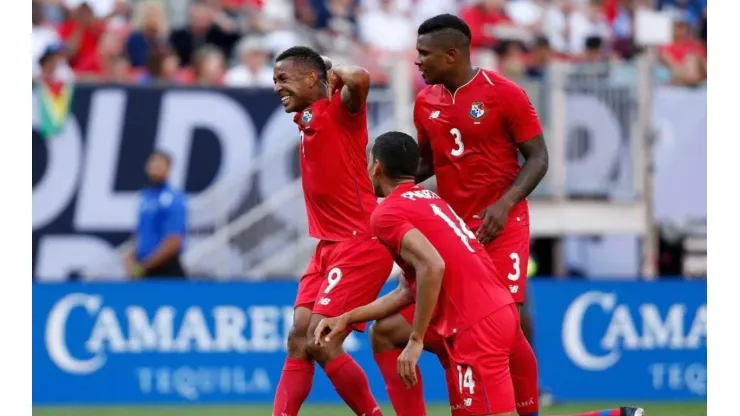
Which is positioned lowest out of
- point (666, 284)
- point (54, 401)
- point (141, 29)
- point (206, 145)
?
point (54, 401)

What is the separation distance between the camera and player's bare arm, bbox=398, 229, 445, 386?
723cm

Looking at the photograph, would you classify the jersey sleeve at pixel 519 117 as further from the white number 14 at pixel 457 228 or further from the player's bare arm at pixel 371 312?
the player's bare arm at pixel 371 312

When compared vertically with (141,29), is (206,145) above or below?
below

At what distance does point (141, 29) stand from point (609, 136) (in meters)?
5.93

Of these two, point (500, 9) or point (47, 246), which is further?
point (500, 9)

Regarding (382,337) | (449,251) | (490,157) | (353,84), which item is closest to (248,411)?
(382,337)

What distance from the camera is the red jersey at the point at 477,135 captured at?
834cm

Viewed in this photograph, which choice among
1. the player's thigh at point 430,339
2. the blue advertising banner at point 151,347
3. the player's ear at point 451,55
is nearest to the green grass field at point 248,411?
the blue advertising banner at point 151,347

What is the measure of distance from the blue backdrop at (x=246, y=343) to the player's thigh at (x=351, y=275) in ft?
19.2

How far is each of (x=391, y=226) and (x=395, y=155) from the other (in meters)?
0.46

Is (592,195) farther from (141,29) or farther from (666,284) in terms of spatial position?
(141,29)

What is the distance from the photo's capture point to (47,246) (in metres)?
15.7

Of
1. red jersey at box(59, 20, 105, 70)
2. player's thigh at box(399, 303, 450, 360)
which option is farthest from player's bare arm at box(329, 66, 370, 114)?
red jersey at box(59, 20, 105, 70)
